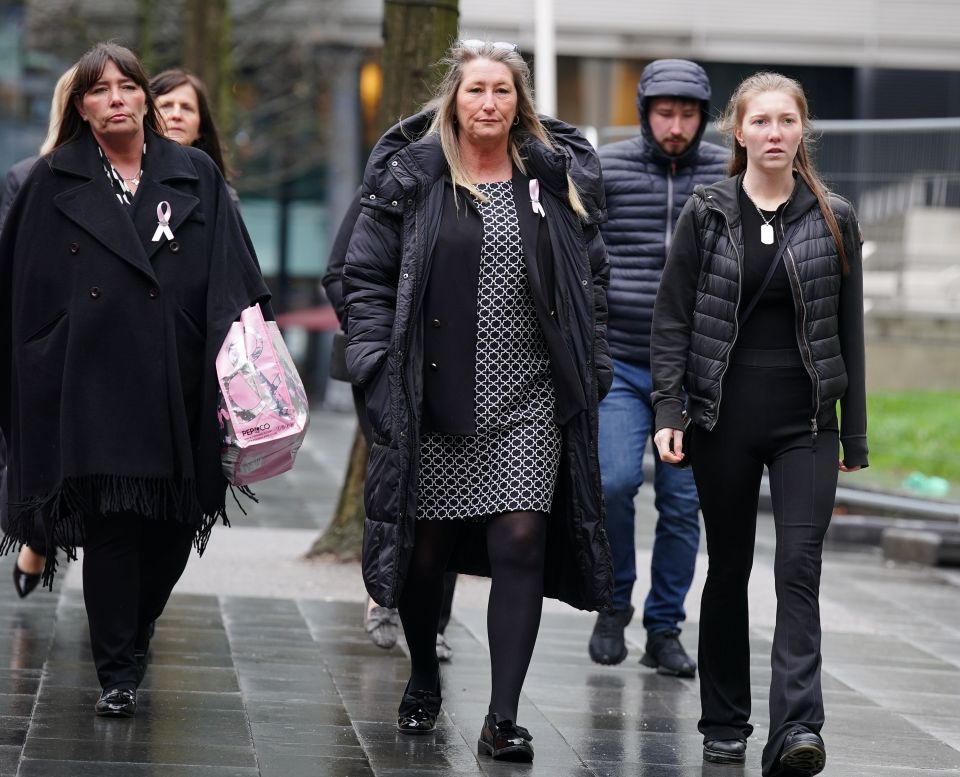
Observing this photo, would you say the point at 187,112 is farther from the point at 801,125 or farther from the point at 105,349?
the point at 801,125

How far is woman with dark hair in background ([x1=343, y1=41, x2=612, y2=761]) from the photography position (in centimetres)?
514

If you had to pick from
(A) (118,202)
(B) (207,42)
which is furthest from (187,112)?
(B) (207,42)

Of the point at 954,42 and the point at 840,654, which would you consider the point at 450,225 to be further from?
the point at 954,42

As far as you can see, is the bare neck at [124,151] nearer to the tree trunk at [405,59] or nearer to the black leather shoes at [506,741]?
the black leather shoes at [506,741]

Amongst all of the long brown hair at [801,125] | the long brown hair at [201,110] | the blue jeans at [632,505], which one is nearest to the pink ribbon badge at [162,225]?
the long brown hair at [201,110]

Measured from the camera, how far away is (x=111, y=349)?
536 centimetres

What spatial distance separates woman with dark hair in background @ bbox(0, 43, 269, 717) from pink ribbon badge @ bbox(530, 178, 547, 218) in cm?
93

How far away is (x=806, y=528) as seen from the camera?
502cm

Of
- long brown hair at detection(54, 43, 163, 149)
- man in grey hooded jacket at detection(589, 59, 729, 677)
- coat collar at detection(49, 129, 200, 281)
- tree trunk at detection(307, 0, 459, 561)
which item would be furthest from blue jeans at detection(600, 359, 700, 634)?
tree trunk at detection(307, 0, 459, 561)

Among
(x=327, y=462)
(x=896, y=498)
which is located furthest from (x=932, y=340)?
(x=327, y=462)

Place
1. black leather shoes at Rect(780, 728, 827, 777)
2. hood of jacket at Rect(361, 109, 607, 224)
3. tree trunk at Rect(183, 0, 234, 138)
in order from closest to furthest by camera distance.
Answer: black leather shoes at Rect(780, 728, 827, 777) < hood of jacket at Rect(361, 109, 607, 224) < tree trunk at Rect(183, 0, 234, 138)

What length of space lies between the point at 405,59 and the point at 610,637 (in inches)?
142

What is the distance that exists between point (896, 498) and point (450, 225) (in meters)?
7.67

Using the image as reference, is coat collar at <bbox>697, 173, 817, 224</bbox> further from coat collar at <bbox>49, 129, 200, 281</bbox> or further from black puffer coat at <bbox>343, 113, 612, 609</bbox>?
coat collar at <bbox>49, 129, 200, 281</bbox>
